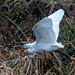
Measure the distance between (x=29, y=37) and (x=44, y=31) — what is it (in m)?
1.16

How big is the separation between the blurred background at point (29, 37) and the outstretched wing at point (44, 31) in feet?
1.89

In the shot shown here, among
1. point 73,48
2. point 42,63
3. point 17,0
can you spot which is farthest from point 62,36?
point 17,0

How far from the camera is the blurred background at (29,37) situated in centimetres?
418

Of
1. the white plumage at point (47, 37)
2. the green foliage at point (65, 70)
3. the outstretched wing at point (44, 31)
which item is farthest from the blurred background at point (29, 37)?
the outstretched wing at point (44, 31)

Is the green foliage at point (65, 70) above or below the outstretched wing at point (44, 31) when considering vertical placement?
below

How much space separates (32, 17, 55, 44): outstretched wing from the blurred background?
576 millimetres

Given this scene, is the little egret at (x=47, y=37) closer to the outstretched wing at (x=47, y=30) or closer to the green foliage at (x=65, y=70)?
the outstretched wing at (x=47, y=30)

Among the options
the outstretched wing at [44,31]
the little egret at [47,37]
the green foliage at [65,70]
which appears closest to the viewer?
the outstretched wing at [44,31]

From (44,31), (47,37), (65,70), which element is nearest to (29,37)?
(65,70)

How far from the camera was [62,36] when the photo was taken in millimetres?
4754

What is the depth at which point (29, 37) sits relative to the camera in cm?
462

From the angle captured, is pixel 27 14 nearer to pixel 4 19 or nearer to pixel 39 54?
pixel 4 19

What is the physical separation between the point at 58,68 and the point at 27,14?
5.15ft

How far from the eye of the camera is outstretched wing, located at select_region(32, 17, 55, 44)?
322 centimetres
